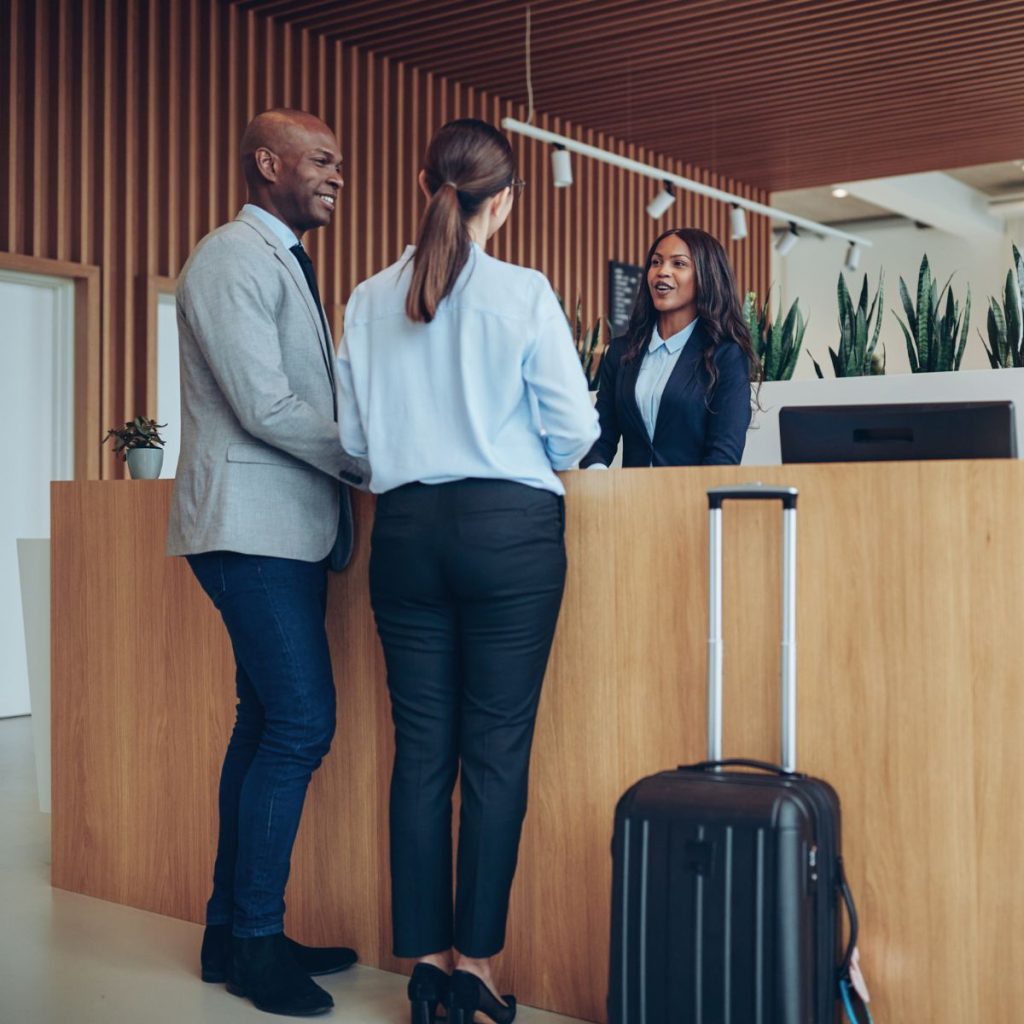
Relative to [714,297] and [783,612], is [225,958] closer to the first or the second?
[783,612]

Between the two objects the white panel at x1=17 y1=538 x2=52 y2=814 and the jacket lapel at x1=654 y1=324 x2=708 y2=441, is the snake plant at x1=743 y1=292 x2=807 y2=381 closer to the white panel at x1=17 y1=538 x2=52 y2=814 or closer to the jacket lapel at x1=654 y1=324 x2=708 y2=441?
the jacket lapel at x1=654 y1=324 x2=708 y2=441

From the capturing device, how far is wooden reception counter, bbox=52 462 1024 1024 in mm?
1848

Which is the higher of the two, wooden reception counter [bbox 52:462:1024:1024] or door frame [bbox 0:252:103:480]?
door frame [bbox 0:252:103:480]

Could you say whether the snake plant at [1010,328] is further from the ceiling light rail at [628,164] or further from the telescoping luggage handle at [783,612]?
the ceiling light rail at [628,164]

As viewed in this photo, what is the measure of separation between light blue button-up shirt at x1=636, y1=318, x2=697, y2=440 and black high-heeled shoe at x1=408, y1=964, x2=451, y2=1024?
4.21 feet

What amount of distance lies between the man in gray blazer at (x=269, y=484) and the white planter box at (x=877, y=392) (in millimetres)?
1349

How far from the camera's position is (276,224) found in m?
2.30

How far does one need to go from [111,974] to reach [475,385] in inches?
53.1

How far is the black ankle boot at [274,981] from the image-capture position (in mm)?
2201

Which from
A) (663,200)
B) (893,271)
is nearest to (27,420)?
→ (663,200)

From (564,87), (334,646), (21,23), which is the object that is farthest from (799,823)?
(564,87)

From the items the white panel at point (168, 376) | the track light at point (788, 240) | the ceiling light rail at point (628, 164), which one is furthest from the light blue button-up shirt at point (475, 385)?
the track light at point (788, 240)

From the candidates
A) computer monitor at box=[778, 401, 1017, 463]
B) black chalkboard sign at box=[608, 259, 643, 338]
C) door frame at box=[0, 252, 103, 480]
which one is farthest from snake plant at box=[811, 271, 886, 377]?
black chalkboard sign at box=[608, 259, 643, 338]

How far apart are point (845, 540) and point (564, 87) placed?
6222mm
